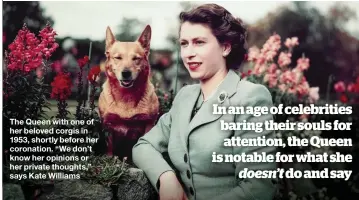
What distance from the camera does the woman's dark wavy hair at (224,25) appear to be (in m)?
3.43

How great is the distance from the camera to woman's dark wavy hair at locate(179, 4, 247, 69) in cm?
343

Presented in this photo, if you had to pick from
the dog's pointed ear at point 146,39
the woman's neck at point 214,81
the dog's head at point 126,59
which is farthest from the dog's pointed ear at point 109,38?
the woman's neck at point 214,81

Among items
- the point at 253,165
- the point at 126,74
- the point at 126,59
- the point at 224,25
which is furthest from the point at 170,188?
the point at 224,25

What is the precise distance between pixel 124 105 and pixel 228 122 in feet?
2.88

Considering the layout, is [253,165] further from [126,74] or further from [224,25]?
[126,74]

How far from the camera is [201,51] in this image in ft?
11.3

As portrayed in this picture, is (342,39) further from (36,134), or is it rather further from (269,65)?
(36,134)

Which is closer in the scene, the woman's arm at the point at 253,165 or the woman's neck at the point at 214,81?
the woman's arm at the point at 253,165

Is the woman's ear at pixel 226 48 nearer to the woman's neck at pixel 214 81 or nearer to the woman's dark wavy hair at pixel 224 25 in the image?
the woman's dark wavy hair at pixel 224 25

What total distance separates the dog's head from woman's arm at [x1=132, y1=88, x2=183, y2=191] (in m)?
0.39

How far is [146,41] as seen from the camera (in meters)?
3.64

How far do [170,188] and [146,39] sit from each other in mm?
1221

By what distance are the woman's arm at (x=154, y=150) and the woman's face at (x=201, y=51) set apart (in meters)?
0.29

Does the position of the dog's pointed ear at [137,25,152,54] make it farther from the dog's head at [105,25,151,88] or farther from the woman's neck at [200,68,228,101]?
the woman's neck at [200,68,228,101]
